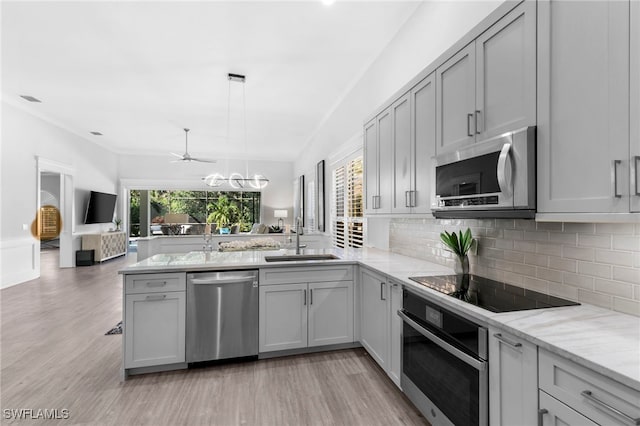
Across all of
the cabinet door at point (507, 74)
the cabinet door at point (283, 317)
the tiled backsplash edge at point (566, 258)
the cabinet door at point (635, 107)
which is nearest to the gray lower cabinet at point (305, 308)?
the cabinet door at point (283, 317)

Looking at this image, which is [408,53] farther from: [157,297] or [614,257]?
[157,297]

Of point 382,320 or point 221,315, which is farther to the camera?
point 221,315

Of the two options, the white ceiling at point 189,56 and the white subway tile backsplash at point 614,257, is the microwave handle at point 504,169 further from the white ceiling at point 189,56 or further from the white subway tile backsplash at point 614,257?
the white ceiling at point 189,56

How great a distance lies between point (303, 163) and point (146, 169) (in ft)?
16.4

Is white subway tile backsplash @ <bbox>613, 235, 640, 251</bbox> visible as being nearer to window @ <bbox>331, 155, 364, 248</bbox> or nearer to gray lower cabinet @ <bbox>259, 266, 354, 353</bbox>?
gray lower cabinet @ <bbox>259, 266, 354, 353</bbox>

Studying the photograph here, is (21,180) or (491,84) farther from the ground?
(491,84)

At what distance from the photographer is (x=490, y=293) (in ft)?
5.60

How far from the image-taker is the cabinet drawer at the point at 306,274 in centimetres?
274

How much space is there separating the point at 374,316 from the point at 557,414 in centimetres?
157

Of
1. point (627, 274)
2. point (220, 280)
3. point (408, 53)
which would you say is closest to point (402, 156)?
point (408, 53)

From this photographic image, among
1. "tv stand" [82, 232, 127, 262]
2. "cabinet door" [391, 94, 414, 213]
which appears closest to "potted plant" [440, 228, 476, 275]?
"cabinet door" [391, 94, 414, 213]

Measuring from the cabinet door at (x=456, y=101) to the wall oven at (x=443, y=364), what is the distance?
38.1 inches

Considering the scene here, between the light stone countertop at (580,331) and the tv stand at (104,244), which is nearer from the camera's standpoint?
the light stone countertop at (580,331)

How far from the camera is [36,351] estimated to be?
2988 millimetres
